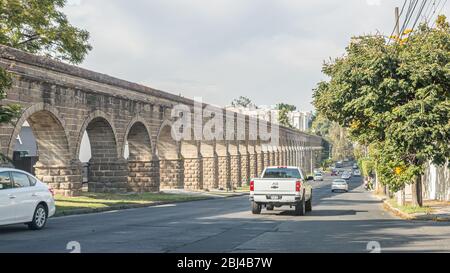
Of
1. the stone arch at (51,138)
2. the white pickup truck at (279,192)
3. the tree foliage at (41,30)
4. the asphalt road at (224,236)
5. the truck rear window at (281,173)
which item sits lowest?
the asphalt road at (224,236)

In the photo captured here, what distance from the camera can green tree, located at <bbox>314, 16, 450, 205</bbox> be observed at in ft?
66.7

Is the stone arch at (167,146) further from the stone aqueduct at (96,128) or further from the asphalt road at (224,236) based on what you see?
the asphalt road at (224,236)

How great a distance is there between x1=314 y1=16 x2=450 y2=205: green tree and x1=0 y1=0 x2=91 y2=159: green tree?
61.9 ft

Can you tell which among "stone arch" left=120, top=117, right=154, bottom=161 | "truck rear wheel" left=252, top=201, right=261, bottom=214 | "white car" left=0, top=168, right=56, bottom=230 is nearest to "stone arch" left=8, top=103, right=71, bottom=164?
"stone arch" left=120, top=117, right=154, bottom=161

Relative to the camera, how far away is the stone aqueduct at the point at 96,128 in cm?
2519

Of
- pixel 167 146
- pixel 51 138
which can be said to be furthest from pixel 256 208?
pixel 167 146

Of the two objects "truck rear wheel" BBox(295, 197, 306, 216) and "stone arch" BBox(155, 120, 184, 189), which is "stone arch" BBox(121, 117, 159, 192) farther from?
"truck rear wheel" BBox(295, 197, 306, 216)

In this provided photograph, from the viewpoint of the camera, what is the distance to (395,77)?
21422mm

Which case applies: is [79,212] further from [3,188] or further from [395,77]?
[395,77]

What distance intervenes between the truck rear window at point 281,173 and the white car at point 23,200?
9.27m

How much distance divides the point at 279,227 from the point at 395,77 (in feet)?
26.5

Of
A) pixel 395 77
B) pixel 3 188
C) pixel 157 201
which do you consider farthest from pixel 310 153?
pixel 3 188

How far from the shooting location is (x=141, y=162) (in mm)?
39500

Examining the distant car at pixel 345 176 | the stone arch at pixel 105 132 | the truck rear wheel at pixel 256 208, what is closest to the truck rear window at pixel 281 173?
the truck rear wheel at pixel 256 208
